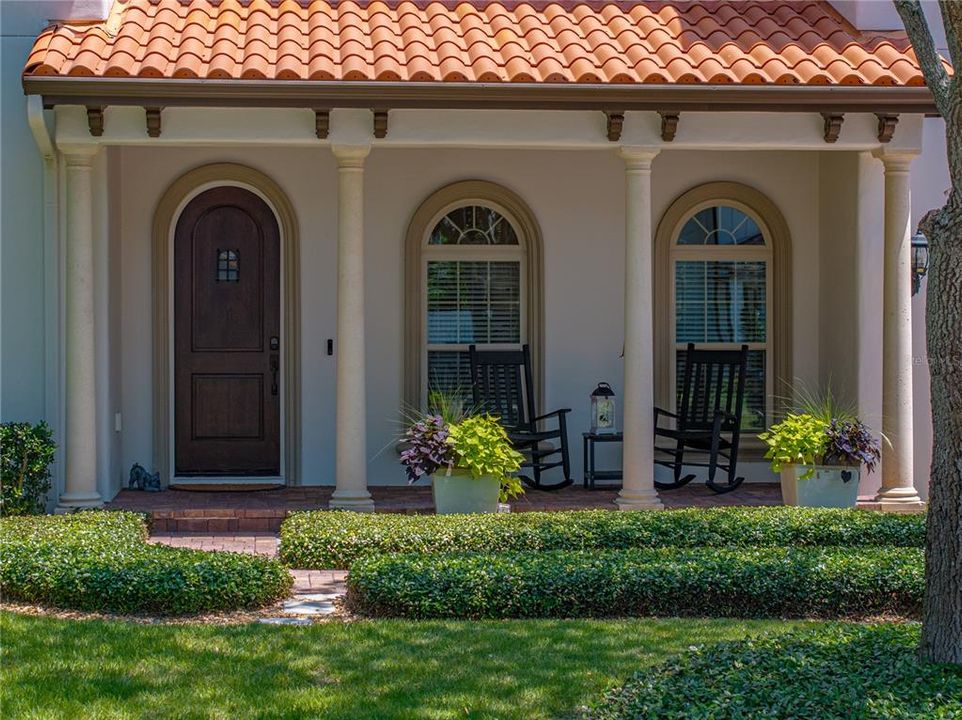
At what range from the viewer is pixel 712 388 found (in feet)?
38.3

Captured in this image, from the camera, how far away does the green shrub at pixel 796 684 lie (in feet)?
15.3

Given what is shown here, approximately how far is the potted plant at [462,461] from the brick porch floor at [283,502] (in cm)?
57

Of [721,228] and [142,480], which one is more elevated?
[721,228]

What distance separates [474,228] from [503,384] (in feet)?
5.11

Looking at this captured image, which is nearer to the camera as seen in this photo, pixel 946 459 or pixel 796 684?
pixel 796 684

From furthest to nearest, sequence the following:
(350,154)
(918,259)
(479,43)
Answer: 1. (918,259)
2. (479,43)
3. (350,154)

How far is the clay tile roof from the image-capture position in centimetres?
947

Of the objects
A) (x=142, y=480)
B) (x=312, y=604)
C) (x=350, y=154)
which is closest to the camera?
(x=312, y=604)

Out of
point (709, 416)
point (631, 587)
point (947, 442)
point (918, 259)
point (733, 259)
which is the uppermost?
point (733, 259)

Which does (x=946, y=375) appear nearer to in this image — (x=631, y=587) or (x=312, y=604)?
(x=631, y=587)

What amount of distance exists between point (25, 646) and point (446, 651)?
1963mm

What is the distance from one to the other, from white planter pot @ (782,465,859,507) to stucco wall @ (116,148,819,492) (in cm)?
197

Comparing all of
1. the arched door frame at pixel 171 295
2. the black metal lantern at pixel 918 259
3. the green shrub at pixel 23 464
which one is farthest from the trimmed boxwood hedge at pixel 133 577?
the black metal lantern at pixel 918 259

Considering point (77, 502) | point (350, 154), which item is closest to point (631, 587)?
point (350, 154)
